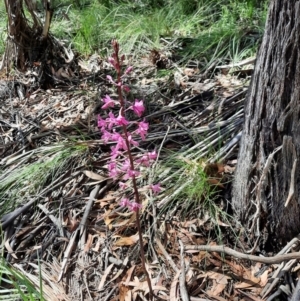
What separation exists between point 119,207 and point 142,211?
0.18 meters

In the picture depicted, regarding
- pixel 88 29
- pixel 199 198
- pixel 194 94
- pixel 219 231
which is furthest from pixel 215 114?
pixel 88 29

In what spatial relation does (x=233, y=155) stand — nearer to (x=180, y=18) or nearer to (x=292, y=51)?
(x=292, y=51)

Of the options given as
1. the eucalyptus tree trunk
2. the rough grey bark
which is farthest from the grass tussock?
the rough grey bark

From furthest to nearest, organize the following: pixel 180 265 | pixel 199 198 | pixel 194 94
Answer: pixel 194 94, pixel 199 198, pixel 180 265

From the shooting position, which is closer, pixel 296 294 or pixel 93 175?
pixel 296 294

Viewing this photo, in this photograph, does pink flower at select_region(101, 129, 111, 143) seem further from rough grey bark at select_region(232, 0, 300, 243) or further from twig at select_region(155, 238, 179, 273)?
twig at select_region(155, 238, 179, 273)

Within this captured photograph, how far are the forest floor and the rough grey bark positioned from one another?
0.53ft

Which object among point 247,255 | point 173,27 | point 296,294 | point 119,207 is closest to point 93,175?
point 119,207

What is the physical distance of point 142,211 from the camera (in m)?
2.62

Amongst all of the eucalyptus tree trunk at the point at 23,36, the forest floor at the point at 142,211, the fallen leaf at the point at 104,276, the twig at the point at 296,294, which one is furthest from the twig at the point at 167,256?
the eucalyptus tree trunk at the point at 23,36

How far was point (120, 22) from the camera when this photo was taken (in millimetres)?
5445

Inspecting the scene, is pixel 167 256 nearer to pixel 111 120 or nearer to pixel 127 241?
pixel 127 241

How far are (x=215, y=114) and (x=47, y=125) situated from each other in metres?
1.29

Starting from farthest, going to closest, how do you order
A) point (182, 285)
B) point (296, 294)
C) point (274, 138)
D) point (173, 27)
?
point (173, 27)
point (182, 285)
point (274, 138)
point (296, 294)
